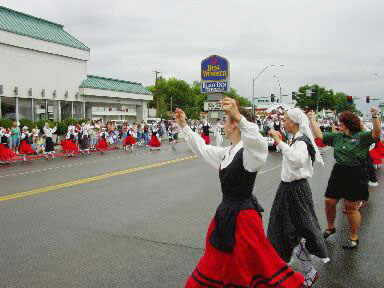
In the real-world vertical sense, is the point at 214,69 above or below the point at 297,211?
above

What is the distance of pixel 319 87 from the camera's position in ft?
439

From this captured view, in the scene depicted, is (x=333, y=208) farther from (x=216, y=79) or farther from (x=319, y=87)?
(x=319, y=87)

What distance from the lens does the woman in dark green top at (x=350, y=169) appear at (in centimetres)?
595

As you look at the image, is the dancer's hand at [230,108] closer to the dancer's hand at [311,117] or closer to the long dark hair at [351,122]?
the dancer's hand at [311,117]

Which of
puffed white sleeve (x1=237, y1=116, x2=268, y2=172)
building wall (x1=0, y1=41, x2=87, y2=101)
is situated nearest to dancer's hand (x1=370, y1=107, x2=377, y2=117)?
puffed white sleeve (x1=237, y1=116, x2=268, y2=172)

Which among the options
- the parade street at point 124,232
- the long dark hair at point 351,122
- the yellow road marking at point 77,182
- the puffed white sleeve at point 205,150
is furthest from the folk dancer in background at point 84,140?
the puffed white sleeve at point 205,150

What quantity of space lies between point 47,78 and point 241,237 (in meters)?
38.0

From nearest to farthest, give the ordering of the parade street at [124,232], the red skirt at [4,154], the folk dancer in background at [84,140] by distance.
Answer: the parade street at [124,232]
the red skirt at [4,154]
the folk dancer in background at [84,140]

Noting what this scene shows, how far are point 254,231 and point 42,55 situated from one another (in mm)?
37946

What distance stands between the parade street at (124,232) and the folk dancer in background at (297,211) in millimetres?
357

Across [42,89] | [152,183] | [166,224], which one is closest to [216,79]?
[42,89]

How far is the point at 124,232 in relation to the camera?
271 inches

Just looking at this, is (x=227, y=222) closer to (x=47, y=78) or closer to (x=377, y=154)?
(x=377, y=154)

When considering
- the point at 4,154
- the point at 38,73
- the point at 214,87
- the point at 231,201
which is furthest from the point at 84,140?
the point at 231,201
